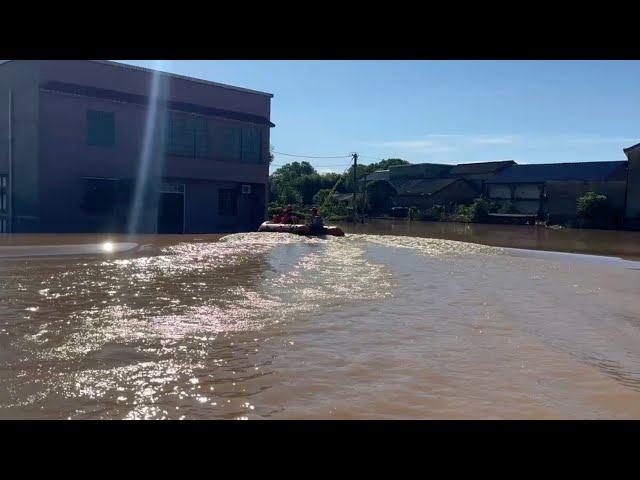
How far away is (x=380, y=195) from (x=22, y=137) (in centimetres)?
3533

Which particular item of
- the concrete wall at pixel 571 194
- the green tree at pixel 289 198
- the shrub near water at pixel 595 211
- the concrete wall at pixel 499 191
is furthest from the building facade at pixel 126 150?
the concrete wall at pixel 499 191

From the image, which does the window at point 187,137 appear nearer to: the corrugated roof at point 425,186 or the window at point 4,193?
the window at point 4,193

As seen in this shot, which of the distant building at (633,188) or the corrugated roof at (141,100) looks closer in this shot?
the corrugated roof at (141,100)

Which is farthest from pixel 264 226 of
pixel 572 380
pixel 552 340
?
pixel 572 380

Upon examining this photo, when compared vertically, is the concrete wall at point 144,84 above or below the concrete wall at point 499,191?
above

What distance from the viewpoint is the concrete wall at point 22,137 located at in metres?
20.8

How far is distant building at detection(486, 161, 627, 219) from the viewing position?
39125 mm

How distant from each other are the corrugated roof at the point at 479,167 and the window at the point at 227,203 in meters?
30.7

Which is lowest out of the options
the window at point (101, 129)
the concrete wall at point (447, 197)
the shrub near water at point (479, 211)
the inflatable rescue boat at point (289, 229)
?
the inflatable rescue boat at point (289, 229)

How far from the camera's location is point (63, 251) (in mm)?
14656

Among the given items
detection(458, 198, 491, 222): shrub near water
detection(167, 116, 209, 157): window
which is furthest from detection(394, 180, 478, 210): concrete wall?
detection(167, 116, 209, 157): window

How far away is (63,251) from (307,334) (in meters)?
10.2
